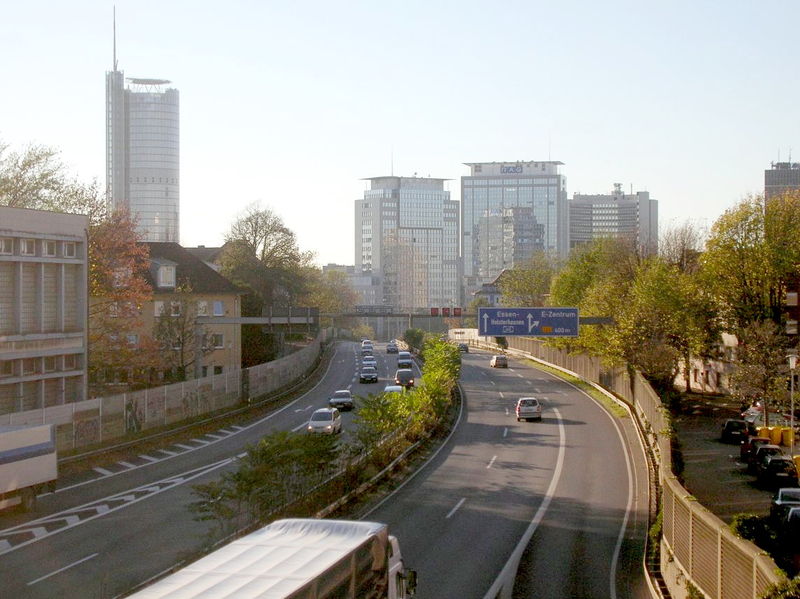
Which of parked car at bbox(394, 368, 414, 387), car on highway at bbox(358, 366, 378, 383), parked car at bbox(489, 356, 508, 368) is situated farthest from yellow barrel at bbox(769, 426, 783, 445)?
parked car at bbox(489, 356, 508, 368)

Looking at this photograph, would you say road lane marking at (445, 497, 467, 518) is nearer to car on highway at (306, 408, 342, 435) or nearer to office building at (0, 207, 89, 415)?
car on highway at (306, 408, 342, 435)

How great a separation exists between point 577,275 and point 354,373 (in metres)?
24.7

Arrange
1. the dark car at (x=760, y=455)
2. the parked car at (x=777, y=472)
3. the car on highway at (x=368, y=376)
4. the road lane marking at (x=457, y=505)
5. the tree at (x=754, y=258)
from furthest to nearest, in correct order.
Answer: the car on highway at (x=368, y=376)
the tree at (x=754, y=258)
the dark car at (x=760, y=455)
the parked car at (x=777, y=472)
the road lane marking at (x=457, y=505)

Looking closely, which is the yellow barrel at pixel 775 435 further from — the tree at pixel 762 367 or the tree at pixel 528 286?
the tree at pixel 528 286

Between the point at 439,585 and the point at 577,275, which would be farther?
the point at 577,275

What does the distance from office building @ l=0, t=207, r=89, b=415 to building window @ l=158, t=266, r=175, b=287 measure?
25891 millimetres

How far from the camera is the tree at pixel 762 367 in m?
51.2

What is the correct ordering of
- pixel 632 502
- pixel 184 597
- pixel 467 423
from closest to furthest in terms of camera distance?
pixel 184 597
pixel 632 502
pixel 467 423

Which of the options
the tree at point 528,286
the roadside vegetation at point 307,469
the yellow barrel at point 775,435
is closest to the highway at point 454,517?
the roadside vegetation at point 307,469

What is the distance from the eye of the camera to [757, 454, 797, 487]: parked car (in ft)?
122

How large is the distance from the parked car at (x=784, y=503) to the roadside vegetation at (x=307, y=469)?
1284cm

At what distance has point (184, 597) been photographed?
10945 mm

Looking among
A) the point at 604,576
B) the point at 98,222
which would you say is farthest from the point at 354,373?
the point at 604,576

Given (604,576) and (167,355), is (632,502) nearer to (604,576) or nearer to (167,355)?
(604,576)
